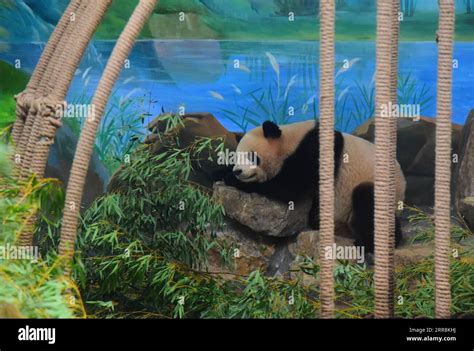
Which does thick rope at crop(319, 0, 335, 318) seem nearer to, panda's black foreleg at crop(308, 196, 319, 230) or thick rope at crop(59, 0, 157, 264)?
thick rope at crop(59, 0, 157, 264)

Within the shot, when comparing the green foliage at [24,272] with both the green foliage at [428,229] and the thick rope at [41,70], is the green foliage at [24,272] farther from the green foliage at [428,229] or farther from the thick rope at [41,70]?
the green foliage at [428,229]

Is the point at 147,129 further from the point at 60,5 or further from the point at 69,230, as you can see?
the point at 69,230

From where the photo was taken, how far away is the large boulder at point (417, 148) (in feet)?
26.7

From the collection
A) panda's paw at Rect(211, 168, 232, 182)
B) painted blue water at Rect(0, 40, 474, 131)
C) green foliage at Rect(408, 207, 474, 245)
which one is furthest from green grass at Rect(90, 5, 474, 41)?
green foliage at Rect(408, 207, 474, 245)

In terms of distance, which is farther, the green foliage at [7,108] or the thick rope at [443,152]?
the green foliage at [7,108]

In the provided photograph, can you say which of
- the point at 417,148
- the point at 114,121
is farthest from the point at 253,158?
the point at 417,148

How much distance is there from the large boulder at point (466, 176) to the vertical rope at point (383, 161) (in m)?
2.54

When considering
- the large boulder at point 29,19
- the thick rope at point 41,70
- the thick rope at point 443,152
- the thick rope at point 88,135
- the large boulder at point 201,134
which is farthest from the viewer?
the large boulder at point 29,19

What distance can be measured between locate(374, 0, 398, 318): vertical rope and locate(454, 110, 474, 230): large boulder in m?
2.54

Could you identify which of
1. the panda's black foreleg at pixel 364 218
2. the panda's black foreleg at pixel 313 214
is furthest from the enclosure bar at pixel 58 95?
the panda's black foreleg at pixel 364 218

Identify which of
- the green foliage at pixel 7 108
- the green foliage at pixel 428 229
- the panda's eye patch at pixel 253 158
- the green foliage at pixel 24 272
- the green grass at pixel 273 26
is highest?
the green grass at pixel 273 26

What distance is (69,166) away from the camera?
8.12 meters

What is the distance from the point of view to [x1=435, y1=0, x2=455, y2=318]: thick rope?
5.32 metres
